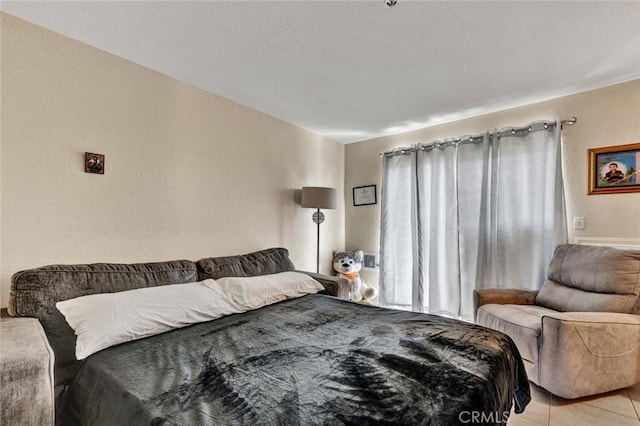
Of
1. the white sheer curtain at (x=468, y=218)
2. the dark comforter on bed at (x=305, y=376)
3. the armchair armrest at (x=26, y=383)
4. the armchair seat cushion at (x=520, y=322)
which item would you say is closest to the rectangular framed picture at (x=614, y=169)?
the white sheer curtain at (x=468, y=218)

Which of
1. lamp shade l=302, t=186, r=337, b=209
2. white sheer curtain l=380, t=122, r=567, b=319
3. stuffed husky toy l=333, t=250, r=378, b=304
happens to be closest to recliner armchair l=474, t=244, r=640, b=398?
white sheer curtain l=380, t=122, r=567, b=319

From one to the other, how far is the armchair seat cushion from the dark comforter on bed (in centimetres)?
65

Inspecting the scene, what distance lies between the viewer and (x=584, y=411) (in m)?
1.78

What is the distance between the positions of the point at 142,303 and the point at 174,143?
4.29 feet

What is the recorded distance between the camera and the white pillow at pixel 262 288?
2.06m

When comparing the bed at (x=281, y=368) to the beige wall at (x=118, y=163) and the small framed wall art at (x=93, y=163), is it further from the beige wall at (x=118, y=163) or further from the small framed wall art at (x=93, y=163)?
the small framed wall art at (x=93, y=163)

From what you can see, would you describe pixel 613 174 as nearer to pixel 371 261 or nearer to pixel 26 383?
pixel 371 261

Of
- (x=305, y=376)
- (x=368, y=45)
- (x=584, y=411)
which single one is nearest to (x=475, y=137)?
(x=368, y=45)

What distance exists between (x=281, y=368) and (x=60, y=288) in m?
1.35

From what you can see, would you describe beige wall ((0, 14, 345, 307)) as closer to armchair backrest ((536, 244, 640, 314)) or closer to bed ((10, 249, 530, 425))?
bed ((10, 249, 530, 425))

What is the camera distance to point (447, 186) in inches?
131

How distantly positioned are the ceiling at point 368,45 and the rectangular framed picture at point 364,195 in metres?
1.40

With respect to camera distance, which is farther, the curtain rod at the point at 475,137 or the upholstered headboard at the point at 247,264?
the curtain rod at the point at 475,137

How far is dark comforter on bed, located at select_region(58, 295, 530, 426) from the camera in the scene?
35.8 inches
